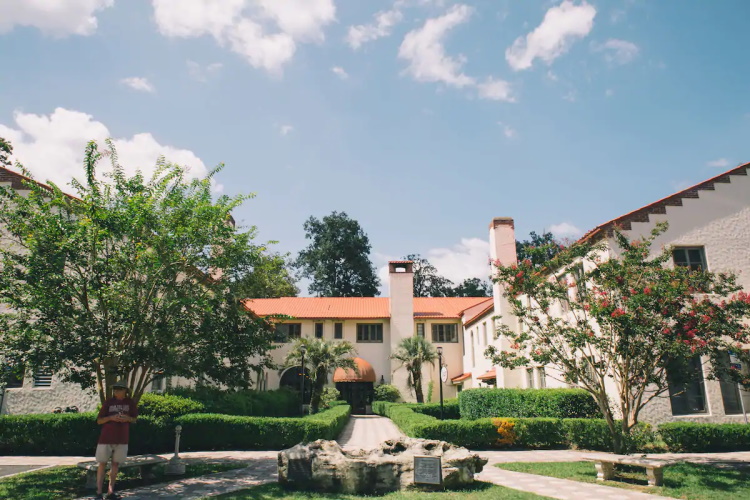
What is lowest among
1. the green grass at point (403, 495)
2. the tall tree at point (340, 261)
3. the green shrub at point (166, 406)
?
the green grass at point (403, 495)

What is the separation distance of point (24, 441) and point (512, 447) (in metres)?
15.6

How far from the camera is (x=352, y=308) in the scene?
130ft

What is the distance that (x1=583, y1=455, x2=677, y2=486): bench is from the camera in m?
9.91

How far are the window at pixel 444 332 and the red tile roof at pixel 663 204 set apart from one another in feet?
75.1

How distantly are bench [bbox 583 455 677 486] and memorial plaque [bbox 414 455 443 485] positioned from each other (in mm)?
3642

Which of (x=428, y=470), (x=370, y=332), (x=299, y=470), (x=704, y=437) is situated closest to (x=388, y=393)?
(x=370, y=332)

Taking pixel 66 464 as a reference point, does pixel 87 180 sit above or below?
above

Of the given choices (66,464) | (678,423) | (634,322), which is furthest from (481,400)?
(66,464)

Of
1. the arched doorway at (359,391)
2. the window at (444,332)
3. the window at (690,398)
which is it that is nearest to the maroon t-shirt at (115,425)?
the window at (690,398)

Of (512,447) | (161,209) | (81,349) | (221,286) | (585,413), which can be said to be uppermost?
(161,209)

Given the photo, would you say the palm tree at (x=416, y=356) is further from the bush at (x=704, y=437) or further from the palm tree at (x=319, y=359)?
the bush at (x=704, y=437)

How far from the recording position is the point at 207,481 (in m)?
10.2

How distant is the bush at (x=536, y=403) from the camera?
1694 centimetres

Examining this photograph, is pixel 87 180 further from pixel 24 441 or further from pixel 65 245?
pixel 24 441
